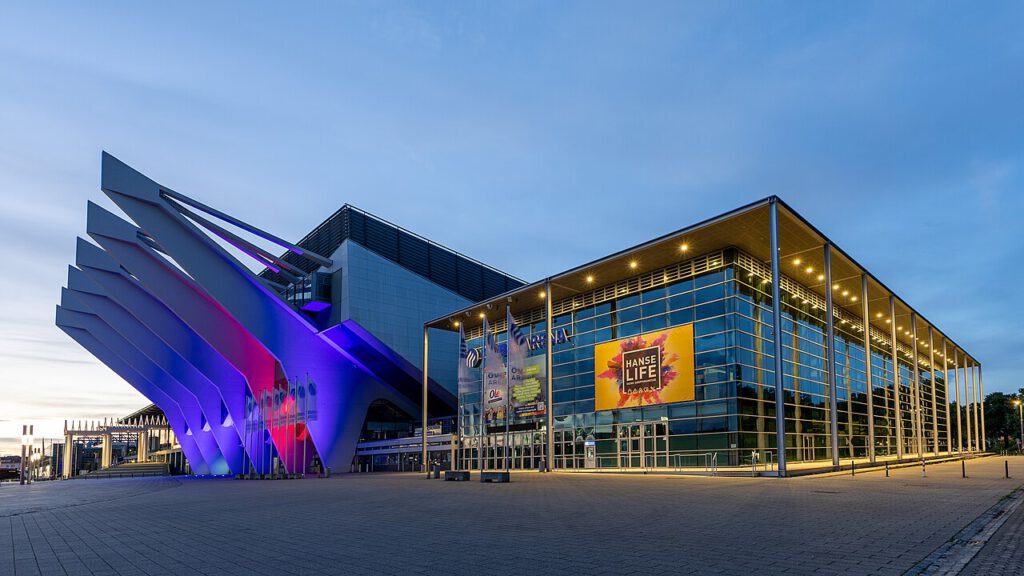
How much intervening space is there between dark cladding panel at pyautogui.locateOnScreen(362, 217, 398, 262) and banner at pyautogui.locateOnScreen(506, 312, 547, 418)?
19.1 metres

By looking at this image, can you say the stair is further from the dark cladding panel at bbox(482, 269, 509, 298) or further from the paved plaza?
the paved plaza

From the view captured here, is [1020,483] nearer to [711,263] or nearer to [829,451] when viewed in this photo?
[711,263]

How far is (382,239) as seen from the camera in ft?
189

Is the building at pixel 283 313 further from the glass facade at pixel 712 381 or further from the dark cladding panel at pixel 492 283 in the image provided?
the glass facade at pixel 712 381

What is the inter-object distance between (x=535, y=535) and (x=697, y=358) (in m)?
24.6

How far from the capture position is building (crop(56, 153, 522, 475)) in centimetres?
4622

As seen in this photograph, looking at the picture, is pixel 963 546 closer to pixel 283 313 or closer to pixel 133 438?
pixel 283 313

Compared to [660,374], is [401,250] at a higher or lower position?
higher

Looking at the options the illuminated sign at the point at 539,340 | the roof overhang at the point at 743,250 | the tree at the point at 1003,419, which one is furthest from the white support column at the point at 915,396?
the tree at the point at 1003,419

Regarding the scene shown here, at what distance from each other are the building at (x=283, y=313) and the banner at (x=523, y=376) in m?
14.4

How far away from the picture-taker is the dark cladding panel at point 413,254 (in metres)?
58.9

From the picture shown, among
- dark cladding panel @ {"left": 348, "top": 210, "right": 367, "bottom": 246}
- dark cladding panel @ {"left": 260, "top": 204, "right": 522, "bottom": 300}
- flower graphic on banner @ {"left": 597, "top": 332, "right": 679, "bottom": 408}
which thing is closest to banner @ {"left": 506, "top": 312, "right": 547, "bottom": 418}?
flower graphic on banner @ {"left": 597, "top": 332, "right": 679, "bottom": 408}

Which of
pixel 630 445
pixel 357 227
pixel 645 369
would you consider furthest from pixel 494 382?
pixel 357 227

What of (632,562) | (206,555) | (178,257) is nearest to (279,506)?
(206,555)
